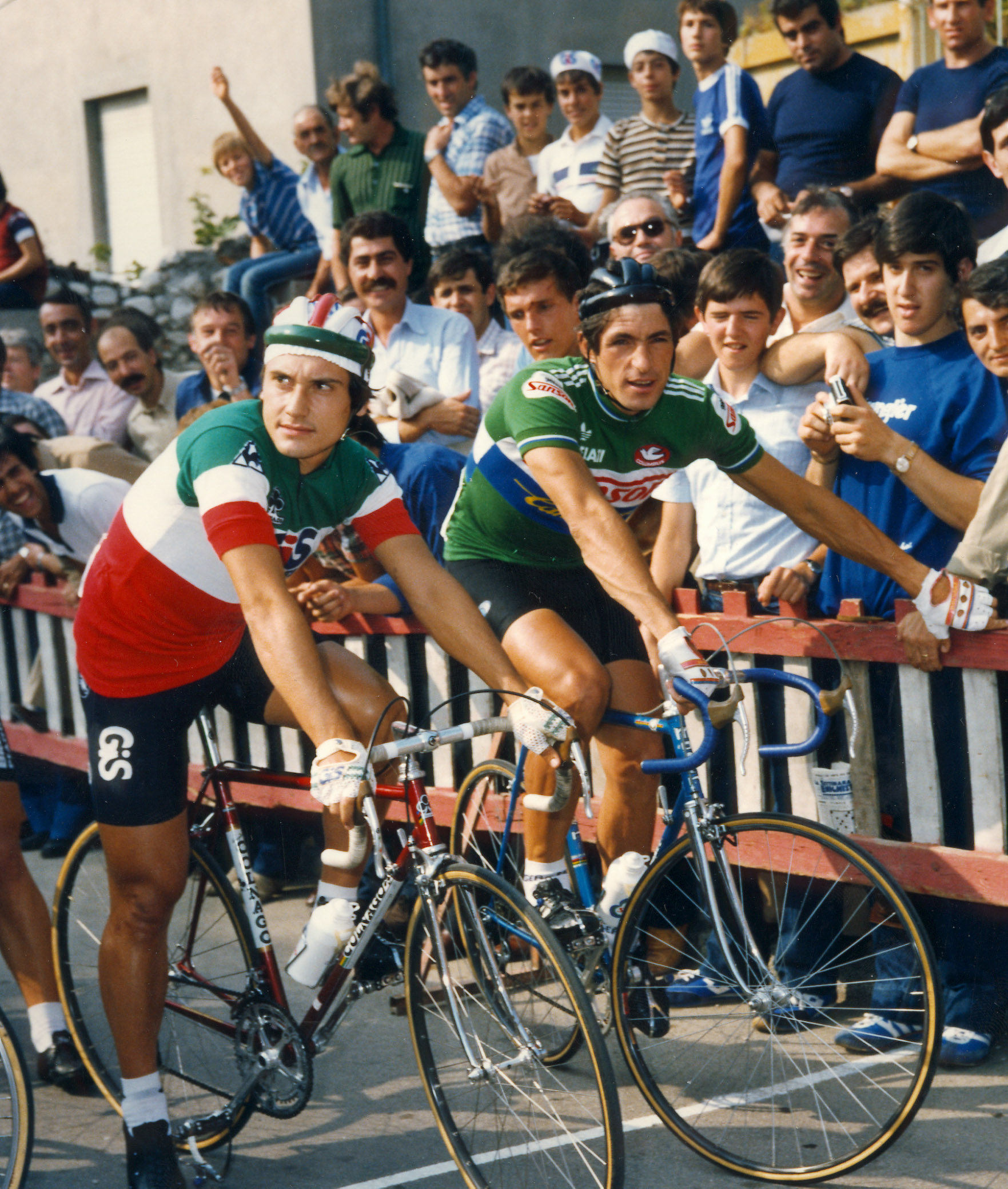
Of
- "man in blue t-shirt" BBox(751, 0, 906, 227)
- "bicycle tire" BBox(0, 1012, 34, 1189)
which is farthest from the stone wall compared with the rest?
"bicycle tire" BBox(0, 1012, 34, 1189)

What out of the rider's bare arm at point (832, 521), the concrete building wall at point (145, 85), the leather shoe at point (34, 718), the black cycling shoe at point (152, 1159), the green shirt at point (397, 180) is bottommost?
the black cycling shoe at point (152, 1159)

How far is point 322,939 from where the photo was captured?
351 centimetres

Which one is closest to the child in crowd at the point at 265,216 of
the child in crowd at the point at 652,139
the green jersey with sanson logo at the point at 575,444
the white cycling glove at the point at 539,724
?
the child in crowd at the point at 652,139

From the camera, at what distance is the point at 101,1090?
4168mm

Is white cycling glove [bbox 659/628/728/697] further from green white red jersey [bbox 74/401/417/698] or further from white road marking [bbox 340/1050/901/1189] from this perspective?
white road marking [bbox 340/1050/901/1189]

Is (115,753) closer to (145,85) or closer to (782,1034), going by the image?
(782,1034)

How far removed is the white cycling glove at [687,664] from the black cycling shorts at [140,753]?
1290mm

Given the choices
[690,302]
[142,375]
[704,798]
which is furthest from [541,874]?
[142,375]

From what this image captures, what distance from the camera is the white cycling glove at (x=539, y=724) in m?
3.18

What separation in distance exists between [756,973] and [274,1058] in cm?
128

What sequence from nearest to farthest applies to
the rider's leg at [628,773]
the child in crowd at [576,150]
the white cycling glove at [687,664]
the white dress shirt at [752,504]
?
the white cycling glove at [687,664]
the rider's leg at [628,773]
the white dress shirt at [752,504]
the child in crowd at [576,150]

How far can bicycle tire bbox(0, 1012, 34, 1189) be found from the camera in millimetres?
3240

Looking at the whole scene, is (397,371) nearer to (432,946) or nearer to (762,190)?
(762,190)

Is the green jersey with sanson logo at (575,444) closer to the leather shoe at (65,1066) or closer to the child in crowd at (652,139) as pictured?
the leather shoe at (65,1066)
